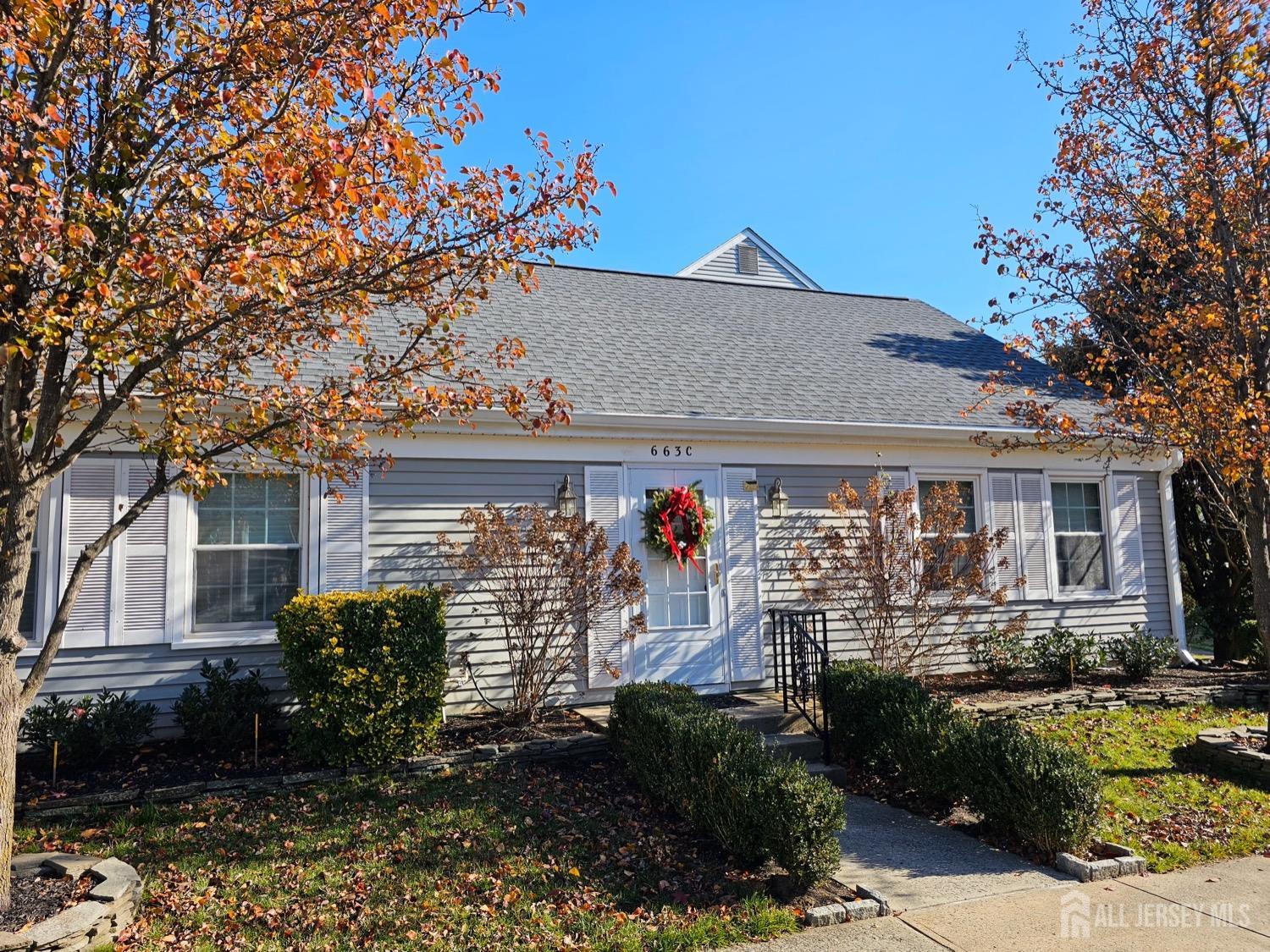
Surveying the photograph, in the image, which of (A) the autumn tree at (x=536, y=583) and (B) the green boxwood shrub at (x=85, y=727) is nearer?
(B) the green boxwood shrub at (x=85, y=727)

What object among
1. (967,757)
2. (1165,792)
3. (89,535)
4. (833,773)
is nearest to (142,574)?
(89,535)

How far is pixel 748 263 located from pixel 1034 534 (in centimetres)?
732

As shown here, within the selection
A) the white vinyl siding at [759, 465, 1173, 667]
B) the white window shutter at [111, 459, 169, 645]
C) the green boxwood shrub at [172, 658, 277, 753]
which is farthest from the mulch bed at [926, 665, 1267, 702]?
the white window shutter at [111, 459, 169, 645]

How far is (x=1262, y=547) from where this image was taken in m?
7.05

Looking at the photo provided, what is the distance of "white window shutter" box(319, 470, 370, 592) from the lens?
7.69 metres

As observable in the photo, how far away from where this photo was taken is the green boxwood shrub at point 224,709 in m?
6.80

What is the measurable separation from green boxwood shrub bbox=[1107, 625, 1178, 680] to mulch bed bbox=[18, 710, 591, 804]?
21.9ft

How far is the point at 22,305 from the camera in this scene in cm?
407

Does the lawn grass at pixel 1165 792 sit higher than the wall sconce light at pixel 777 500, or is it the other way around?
the wall sconce light at pixel 777 500

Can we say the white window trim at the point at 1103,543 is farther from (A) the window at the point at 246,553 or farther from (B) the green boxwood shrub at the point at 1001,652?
(A) the window at the point at 246,553

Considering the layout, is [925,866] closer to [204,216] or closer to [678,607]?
[678,607]

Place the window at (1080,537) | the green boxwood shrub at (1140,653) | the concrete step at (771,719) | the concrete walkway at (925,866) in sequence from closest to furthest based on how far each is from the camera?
the concrete walkway at (925,866) → the concrete step at (771,719) → the green boxwood shrub at (1140,653) → the window at (1080,537)

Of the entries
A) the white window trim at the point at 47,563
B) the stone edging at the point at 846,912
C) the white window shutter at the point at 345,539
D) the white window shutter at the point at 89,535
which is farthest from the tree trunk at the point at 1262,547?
the white window trim at the point at 47,563

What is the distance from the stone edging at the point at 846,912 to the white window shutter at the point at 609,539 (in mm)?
4029
